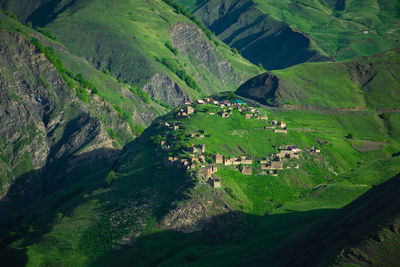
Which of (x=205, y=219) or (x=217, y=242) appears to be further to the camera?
(x=205, y=219)

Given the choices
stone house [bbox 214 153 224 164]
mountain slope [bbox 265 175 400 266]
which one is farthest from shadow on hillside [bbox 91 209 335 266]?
stone house [bbox 214 153 224 164]

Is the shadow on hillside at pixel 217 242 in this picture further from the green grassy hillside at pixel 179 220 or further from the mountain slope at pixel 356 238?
the mountain slope at pixel 356 238

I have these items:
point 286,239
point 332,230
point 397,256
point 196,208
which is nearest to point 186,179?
point 196,208

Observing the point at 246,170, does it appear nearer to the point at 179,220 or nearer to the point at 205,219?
the point at 205,219

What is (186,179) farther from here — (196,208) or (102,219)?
(102,219)

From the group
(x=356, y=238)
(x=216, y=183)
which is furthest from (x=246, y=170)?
(x=356, y=238)

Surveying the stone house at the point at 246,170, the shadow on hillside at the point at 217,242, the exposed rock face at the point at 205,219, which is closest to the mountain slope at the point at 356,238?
the shadow on hillside at the point at 217,242
